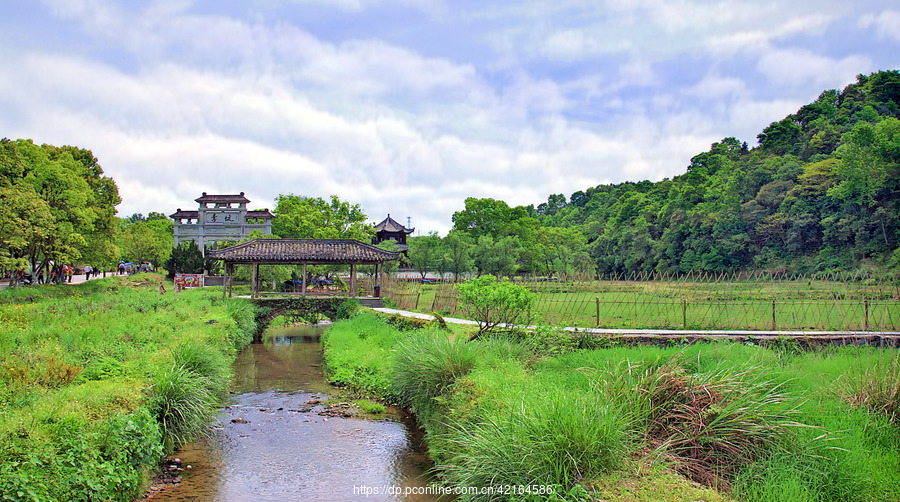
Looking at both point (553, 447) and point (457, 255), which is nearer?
point (553, 447)

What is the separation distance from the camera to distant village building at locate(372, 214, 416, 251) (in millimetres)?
60659

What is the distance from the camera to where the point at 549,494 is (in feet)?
16.8

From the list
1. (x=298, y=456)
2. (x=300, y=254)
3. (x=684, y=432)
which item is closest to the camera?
(x=684, y=432)

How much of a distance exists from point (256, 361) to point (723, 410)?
16.0m

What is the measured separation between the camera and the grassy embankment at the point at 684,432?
5312 millimetres

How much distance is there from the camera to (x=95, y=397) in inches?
265

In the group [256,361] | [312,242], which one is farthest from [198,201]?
[256,361]

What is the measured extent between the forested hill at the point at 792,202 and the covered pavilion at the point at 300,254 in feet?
97.6

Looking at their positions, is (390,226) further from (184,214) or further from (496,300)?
(496,300)

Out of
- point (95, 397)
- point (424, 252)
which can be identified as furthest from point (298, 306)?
point (424, 252)

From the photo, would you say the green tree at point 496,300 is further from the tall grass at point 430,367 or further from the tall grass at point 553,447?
the tall grass at point 553,447

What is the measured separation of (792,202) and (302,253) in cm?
3703

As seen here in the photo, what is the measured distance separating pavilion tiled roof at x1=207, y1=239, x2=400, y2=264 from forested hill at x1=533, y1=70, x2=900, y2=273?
29.7 meters

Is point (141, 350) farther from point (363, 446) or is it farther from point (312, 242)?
point (312, 242)
